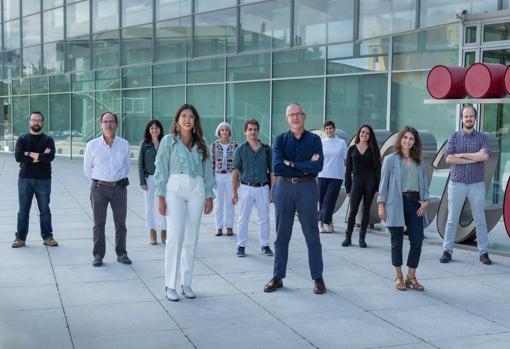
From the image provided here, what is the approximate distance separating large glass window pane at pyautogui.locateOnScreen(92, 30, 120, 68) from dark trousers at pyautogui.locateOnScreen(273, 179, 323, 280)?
2061 cm

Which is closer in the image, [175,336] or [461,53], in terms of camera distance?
[175,336]

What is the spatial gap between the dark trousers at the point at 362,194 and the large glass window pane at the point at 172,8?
1434 cm

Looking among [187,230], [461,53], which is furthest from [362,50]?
[187,230]

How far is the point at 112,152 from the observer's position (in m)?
7.84

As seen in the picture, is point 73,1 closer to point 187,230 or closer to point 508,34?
point 508,34

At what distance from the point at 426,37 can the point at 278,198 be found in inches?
374

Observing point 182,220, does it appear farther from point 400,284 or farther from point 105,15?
point 105,15

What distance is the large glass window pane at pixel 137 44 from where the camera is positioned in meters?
24.1

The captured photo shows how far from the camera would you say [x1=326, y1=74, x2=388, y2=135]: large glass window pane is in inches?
623

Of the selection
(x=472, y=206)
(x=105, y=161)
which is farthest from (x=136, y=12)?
(x=472, y=206)

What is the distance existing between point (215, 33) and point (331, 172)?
11.9 meters

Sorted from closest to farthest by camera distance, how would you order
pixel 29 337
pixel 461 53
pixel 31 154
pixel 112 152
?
pixel 29 337, pixel 112 152, pixel 31 154, pixel 461 53

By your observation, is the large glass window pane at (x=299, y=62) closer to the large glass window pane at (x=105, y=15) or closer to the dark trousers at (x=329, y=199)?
the dark trousers at (x=329, y=199)

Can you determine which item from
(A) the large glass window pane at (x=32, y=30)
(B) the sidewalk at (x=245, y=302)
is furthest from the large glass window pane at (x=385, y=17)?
(A) the large glass window pane at (x=32, y=30)
